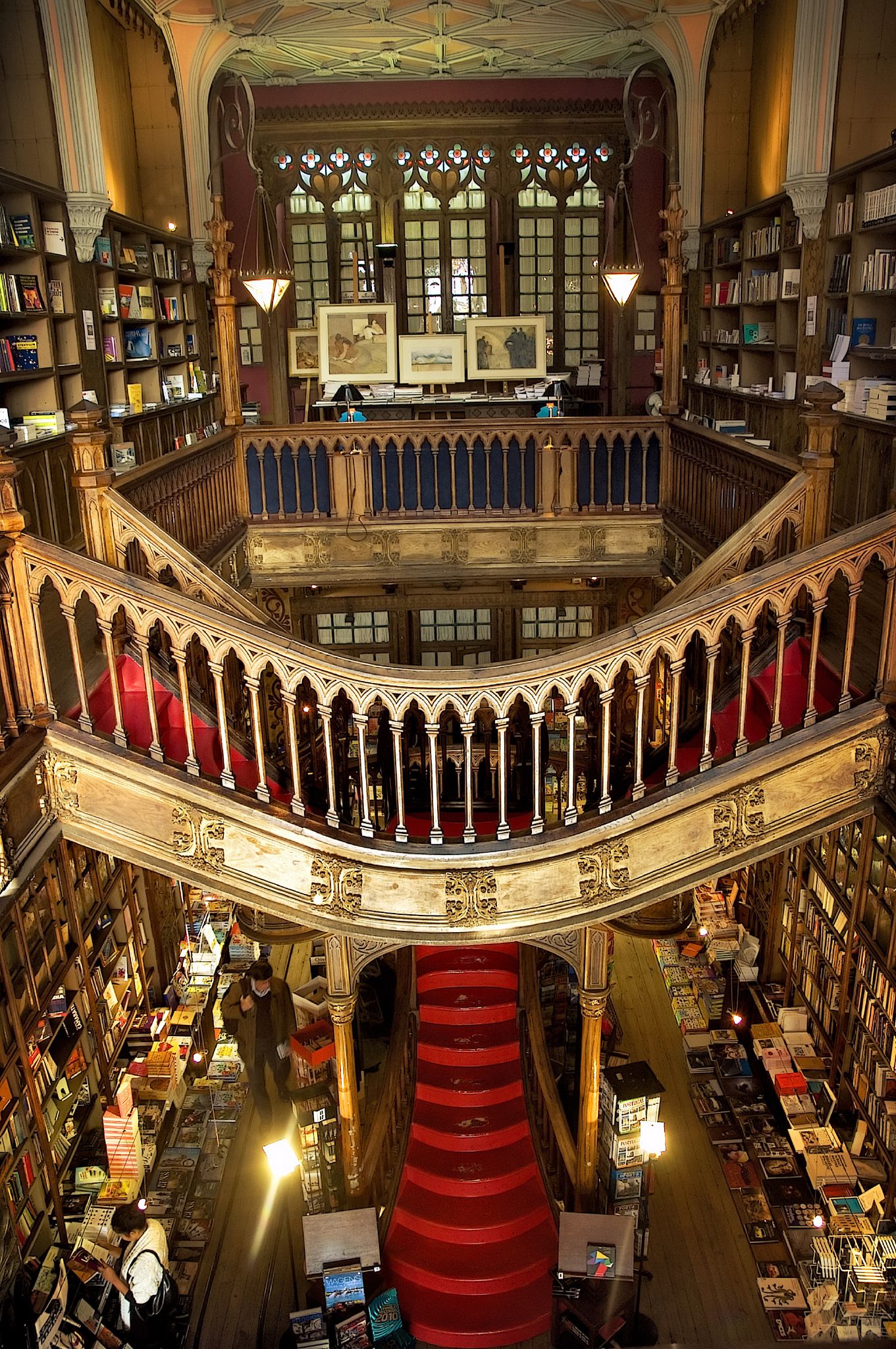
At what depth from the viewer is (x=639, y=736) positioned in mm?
4266

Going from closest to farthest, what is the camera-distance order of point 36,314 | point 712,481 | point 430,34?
point 712,481, point 36,314, point 430,34

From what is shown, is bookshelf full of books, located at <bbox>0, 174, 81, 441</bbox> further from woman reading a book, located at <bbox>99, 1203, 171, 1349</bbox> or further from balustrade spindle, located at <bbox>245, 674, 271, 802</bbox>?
woman reading a book, located at <bbox>99, 1203, 171, 1349</bbox>

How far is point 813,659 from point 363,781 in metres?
1.83

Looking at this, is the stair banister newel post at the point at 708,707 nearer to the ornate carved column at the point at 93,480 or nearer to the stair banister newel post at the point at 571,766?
the stair banister newel post at the point at 571,766

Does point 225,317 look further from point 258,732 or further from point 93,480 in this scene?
point 258,732

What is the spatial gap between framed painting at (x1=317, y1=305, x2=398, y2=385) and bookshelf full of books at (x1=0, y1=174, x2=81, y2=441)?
268 cm

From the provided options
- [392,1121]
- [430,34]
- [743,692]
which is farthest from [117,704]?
[430,34]

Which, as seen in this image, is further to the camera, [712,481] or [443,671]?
[712,481]

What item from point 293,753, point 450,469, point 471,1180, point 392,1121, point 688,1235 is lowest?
point 688,1235

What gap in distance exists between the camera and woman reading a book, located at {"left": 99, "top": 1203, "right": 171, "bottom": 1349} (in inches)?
177

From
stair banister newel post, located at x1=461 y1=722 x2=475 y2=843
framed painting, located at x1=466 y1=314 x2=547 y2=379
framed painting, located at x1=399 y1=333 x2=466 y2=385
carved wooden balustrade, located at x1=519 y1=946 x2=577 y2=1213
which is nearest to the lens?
stair banister newel post, located at x1=461 y1=722 x2=475 y2=843

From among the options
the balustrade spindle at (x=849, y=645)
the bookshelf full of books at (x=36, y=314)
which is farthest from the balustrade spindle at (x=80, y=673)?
the bookshelf full of books at (x=36, y=314)

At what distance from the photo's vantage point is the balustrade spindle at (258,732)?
4.18m

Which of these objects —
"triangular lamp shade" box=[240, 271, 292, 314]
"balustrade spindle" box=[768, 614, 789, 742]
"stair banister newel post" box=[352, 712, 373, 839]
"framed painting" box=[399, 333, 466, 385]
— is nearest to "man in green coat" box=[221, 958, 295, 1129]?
"stair banister newel post" box=[352, 712, 373, 839]
